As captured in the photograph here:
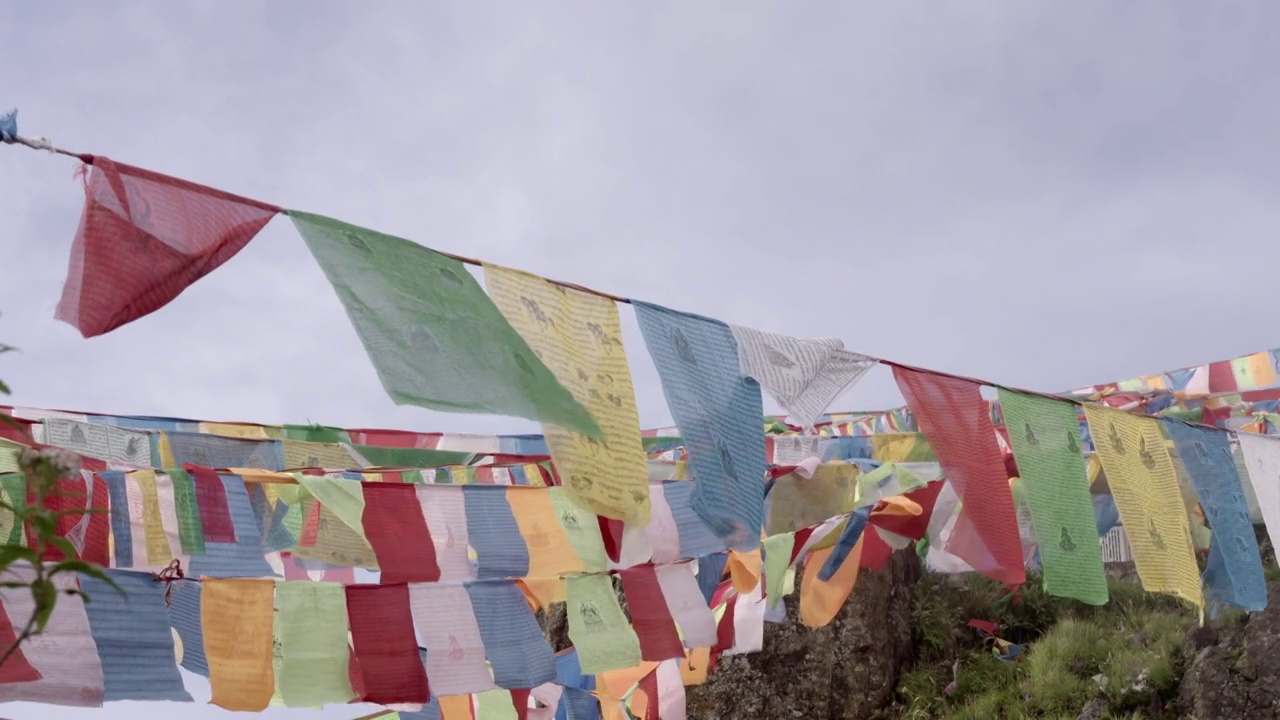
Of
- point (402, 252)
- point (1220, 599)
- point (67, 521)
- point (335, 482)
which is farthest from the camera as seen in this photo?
point (1220, 599)

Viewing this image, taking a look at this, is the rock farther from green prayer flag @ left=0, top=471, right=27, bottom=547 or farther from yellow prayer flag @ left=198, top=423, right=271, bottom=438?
green prayer flag @ left=0, top=471, right=27, bottom=547

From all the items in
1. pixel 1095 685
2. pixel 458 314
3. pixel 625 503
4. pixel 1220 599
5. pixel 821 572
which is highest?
pixel 458 314

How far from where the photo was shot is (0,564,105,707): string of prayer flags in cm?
459

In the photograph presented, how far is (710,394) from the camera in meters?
5.09

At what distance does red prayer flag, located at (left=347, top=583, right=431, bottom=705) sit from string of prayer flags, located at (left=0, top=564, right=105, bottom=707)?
3.93 feet

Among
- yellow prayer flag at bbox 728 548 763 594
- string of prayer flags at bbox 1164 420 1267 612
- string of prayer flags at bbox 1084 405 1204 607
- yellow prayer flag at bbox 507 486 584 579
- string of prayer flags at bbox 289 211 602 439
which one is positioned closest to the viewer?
string of prayer flags at bbox 289 211 602 439

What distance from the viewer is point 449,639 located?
5863 mm

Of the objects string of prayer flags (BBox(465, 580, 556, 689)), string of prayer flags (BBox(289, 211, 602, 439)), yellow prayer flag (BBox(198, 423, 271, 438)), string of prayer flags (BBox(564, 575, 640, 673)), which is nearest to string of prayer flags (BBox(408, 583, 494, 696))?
string of prayer flags (BBox(465, 580, 556, 689))

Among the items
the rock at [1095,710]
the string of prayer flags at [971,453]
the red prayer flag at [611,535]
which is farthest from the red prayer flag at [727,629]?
the rock at [1095,710]

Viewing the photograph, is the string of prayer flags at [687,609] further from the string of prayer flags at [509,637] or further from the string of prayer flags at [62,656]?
the string of prayer flags at [62,656]

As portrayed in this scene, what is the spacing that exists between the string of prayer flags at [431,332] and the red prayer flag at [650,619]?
2.58m

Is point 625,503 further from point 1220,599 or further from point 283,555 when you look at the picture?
point 1220,599

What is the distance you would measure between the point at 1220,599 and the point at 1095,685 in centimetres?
260

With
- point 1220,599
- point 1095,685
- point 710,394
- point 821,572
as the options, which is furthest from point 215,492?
point 1095,685
